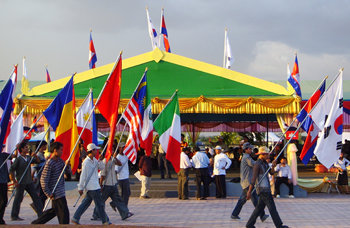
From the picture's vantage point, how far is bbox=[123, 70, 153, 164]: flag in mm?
12164

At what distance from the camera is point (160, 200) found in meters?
16.3

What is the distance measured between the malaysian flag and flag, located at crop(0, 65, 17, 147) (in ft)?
8.75

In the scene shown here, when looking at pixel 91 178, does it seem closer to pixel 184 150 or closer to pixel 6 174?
pixel 6 174

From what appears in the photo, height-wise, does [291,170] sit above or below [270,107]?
below

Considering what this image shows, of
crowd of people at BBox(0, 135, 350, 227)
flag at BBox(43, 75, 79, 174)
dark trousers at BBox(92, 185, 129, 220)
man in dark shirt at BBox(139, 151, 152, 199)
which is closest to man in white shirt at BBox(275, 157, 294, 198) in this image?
man in dark shirt at BBox(139, 151, 152, 199)

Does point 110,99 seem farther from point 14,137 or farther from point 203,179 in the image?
point 203,179

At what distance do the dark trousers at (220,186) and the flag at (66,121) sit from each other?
6796 mm

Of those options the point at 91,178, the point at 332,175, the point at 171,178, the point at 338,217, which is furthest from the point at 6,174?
the point at 332,175

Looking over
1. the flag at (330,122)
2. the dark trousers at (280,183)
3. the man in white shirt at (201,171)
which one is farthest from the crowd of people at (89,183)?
the dark trousers at (280,183)

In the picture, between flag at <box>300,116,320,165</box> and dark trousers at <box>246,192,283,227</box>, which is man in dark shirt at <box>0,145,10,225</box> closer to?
dark trousers at <box>246,192,283,227</box>

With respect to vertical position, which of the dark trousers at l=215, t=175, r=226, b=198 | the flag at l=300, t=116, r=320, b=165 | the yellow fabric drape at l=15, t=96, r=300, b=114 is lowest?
the dark trousers at l=215, t=175, r=226, b=198

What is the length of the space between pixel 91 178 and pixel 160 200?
6385 millimetres

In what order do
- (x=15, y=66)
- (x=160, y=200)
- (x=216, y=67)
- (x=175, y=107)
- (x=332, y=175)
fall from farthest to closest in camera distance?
1. (x=332, y=175)
2. (x=216, y=67)
3. (x=160, y=200)
4. (x=175, y=107)
5. (x=15, y=66)

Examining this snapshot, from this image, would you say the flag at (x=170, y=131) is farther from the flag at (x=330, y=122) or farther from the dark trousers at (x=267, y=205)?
the flag at (x=330, y=122)
